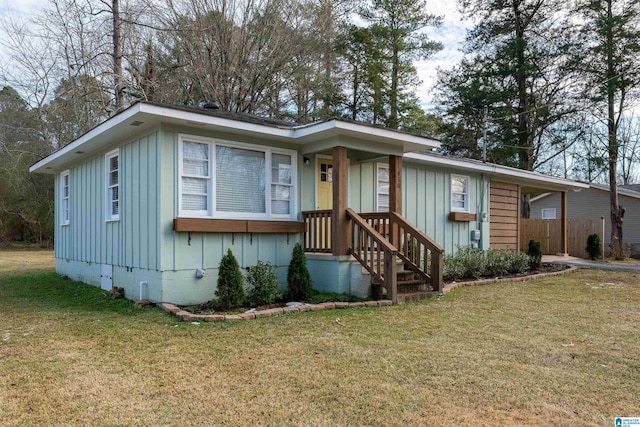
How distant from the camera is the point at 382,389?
3.25 meters

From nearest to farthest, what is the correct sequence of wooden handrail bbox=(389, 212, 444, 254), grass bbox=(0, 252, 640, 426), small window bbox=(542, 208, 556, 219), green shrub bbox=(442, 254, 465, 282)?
1. grass bbox=(0, 252, 640, 426)
2. wooden handrail bbox=(389, 212, 444, 254)
3. green shrub bbox=(442, 254, 465, 282)
4. small window bbox=(542, 208, 556, 219)

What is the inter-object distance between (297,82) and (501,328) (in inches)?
538

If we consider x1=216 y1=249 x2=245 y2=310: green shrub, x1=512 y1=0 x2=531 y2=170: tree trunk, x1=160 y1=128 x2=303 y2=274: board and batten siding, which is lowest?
x1=216 y1=249 x2=245 y2=310: green shrub

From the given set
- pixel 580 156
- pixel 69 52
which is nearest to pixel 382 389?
pixel 69 52

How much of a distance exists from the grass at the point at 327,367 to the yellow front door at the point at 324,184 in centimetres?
274

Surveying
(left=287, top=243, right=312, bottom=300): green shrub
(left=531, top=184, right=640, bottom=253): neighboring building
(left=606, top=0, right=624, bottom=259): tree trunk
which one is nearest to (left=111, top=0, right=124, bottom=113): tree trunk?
(left=287, top=243, right=312, bottom=300): green shrub

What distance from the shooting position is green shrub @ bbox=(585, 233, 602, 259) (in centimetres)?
1522

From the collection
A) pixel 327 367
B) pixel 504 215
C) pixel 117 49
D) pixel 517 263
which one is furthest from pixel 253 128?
pixel 117 49

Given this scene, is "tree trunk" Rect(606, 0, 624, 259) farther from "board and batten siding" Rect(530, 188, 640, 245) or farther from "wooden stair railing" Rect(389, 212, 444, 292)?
"wooden stair railing" Rect(389, 212, 444, 292)

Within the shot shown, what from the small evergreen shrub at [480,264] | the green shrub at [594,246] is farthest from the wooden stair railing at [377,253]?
the green shrub at [594,246]

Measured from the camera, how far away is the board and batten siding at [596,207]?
67.8 ft

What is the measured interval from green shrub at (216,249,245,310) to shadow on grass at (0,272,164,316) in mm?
845

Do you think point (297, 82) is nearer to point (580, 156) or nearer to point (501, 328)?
point (580, 156)

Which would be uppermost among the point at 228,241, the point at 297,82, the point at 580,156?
the point at 297,82
